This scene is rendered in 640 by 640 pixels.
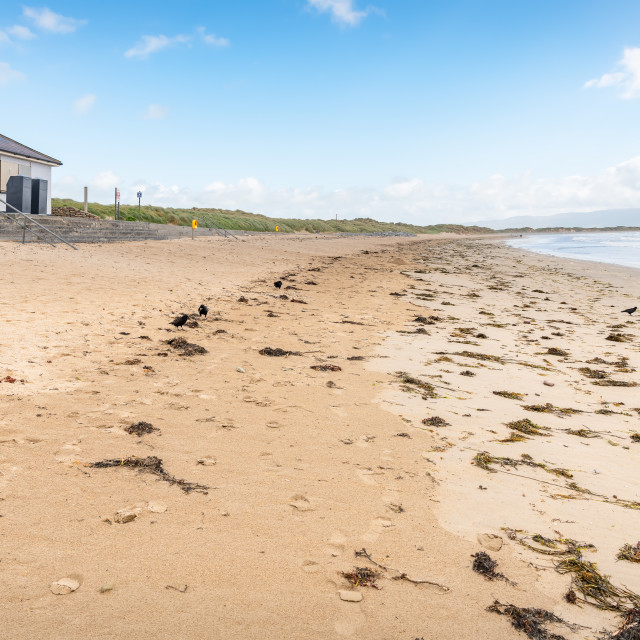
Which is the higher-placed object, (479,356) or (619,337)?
(619,337)

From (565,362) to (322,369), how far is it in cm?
348

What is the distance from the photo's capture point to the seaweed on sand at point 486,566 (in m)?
2.60

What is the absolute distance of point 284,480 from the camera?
11.3 feet

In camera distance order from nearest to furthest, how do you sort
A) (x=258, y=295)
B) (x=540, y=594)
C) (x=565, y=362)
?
(x=540, y=594)
(x=565, y=362)
(x=258, y=295)

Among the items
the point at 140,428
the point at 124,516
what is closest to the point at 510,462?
the point at 124,516

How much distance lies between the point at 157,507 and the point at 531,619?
2069mm

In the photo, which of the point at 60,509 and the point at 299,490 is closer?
the point at 60,509

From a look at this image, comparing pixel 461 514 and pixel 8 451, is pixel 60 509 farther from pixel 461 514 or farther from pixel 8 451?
pixel 461 514

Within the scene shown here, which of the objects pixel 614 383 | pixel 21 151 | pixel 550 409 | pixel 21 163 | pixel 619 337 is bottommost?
pixel 550 409

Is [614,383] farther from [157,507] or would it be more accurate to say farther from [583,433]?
[157,507]

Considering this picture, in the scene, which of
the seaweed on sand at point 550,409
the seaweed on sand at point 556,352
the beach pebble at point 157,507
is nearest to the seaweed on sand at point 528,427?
the seaweed on sand at point 550,409

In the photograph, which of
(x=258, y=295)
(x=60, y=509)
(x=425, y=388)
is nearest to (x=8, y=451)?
(x=60, y=509)

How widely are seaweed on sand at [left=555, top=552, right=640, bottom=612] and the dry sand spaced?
3.2 inches

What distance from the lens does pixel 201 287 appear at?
11.9m
